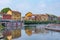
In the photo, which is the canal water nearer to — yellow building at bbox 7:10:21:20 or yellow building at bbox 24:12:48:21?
yellow building at bbox 24:12:48:21

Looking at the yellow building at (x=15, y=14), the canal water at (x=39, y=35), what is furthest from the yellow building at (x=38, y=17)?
the canal water at (x=39, y=35)

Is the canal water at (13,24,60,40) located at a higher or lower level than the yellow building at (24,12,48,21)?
lower

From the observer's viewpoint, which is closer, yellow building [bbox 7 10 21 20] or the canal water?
the canal water

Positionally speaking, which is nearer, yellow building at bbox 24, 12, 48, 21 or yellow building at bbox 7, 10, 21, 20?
yellow building at bbox 24, 12, 48, 21

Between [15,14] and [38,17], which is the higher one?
[15,14]

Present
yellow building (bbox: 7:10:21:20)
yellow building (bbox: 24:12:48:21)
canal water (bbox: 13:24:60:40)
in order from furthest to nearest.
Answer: yellow building (bbox: 7:10:21:20), yellow building (bbox: 24:12:48:21), canal water (bbox: 13:24:60:40)

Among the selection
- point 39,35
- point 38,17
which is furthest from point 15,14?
point 39,35

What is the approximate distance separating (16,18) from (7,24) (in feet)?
6.32

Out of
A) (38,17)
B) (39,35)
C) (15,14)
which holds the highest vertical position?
(15,14)

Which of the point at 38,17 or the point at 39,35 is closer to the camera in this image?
the point at 39,35

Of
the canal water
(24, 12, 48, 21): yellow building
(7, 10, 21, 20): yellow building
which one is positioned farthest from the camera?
(7, 10, 21, 20): yellow building

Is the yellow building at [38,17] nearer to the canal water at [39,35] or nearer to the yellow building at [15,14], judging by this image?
the yellow building at [15,14]

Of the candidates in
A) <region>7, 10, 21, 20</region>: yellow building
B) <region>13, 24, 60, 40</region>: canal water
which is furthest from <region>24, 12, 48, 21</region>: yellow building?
<region>13, 24, 60, 40</region>: canal water

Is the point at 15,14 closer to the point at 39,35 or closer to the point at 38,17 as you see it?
the point at 38,17
